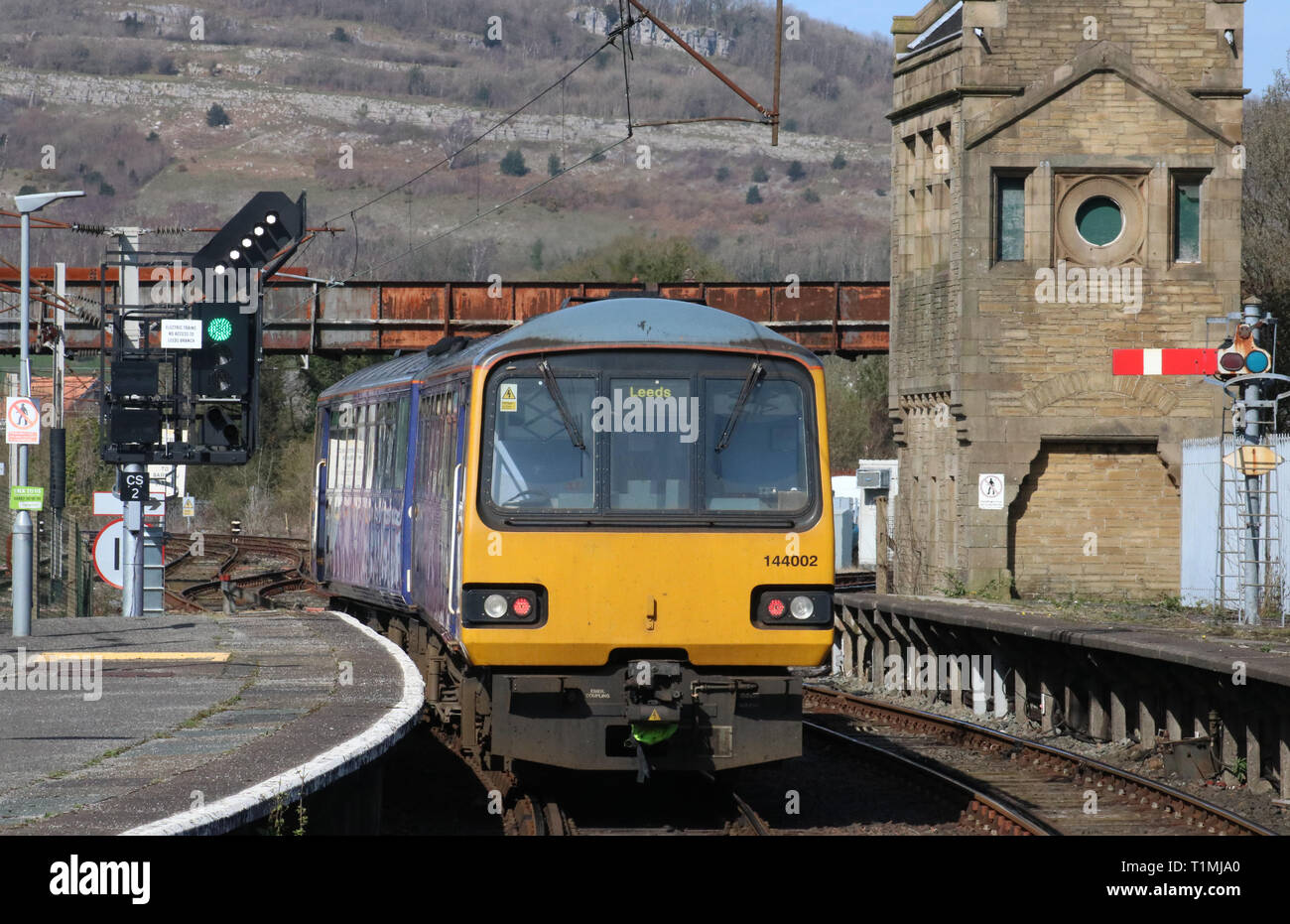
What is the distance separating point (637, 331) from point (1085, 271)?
57.8ft

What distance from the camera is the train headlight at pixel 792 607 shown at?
11.6 meters

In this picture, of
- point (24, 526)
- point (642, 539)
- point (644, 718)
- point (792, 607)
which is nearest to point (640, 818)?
point (644, 718)

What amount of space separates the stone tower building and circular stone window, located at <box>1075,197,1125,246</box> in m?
0.03

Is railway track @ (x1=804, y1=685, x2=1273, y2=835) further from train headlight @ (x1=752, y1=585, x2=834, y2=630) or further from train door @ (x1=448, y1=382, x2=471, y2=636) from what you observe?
train door @ (x1=448, y1=382, x2=471, y2=636)

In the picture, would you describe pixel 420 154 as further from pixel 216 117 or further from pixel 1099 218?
pixel 1099 218

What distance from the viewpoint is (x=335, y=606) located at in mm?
23594

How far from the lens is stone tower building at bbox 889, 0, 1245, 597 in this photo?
27.9 metres

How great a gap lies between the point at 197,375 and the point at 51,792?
10141mm

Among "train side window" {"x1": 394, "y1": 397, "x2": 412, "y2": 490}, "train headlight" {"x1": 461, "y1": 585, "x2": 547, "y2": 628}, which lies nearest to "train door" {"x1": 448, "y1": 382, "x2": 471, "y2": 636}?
"train headlight" {"x1": 461, "y1": 585, "x2": 547, "y2": 628}

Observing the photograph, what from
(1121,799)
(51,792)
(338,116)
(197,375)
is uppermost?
(338,116)

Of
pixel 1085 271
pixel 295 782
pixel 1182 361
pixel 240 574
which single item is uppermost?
pixel 1085 271

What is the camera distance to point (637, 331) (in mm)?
11930

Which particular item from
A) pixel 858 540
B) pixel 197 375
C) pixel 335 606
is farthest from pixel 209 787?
pixel 858 540
